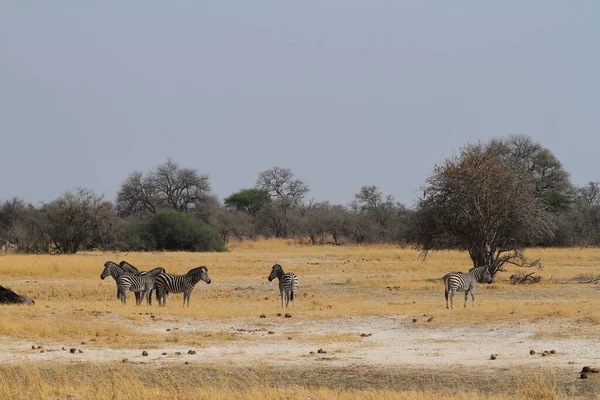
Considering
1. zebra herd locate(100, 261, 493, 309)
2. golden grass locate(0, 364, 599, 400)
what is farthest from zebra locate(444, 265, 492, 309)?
golden grass locate(0, 364, 599, 400)

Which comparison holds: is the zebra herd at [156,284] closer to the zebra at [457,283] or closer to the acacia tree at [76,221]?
the zebra at [457,283]

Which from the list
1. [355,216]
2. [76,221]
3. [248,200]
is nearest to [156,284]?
[76,221]

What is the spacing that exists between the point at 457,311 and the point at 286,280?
5.33 m

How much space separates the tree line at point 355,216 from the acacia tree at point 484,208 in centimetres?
4

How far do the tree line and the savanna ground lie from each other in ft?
13.5

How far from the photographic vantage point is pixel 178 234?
2613 inches

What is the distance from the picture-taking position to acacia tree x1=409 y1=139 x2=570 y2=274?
3653cm

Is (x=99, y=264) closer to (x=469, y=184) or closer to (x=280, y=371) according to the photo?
(x=469, y=184)

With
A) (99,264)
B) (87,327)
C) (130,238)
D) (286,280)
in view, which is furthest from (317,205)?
(87,327)

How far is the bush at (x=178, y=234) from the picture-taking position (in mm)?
66000

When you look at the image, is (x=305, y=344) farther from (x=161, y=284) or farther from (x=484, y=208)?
(x=484, y=208)

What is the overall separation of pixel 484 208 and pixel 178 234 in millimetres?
33844

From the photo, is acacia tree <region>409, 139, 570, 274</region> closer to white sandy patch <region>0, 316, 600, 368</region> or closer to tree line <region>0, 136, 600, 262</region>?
tree line <region>0, 136, 600, 262</region>

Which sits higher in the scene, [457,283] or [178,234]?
[178,234]
